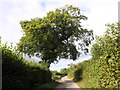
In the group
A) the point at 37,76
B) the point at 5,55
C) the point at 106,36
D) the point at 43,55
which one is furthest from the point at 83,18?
the point at 5,55

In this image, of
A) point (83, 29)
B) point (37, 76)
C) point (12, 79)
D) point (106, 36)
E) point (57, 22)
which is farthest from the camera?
point (83, 29)

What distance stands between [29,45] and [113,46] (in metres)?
24.4

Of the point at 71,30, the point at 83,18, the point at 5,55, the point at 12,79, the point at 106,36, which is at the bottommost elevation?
the point at 12,79

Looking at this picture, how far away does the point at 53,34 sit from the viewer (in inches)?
1192

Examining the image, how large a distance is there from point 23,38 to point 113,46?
87.3ft

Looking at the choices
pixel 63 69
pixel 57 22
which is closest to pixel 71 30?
pixel 57 22

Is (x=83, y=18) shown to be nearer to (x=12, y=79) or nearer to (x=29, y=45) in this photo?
(x=29, y=45)

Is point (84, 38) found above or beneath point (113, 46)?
above

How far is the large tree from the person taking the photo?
30.1 metres

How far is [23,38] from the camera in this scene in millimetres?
33250

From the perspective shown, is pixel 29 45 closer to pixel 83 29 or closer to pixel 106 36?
pixel 83 29

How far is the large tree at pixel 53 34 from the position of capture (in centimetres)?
3012

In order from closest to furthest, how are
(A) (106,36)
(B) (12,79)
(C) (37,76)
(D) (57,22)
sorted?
(B) (12,79), (A) (106,36), (C) (37,76), (D) (57,22)

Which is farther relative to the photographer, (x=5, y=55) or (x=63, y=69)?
(x=63, y=69)
